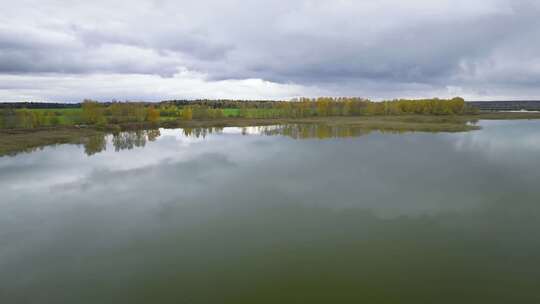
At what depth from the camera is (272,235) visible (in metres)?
8.31

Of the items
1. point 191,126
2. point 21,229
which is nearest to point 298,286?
point 21,229

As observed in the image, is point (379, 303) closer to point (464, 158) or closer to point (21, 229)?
point (21, 229)

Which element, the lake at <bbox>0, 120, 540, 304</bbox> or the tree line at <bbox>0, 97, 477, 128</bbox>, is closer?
the lake at <bbox>0, 120, 540, 304</bbox>

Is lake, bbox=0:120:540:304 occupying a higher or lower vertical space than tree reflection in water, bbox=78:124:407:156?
lower

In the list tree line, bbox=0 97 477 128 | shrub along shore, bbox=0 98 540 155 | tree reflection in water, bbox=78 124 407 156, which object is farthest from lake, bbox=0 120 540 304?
tree line, bbox=0 97 477 128

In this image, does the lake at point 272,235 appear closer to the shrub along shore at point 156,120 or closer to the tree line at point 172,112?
the shrub along shore at point 156,120

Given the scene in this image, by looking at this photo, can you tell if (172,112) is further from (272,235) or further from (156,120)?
(272,235)

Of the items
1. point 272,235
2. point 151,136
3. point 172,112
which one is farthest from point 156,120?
point 272,235

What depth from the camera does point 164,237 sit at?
823 centimetres

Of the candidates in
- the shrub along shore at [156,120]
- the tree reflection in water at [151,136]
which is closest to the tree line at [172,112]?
the shrub along shore at [156,120]

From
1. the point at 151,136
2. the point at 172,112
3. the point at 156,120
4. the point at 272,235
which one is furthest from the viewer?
the point at 172,112

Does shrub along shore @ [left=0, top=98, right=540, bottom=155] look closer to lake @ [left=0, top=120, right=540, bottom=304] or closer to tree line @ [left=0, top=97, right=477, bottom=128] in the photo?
tree line @ [left=0, top=97, right=477, bottom=128]

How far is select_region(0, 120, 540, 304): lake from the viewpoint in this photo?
5980 mm

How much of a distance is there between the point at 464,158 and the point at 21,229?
21754mm
